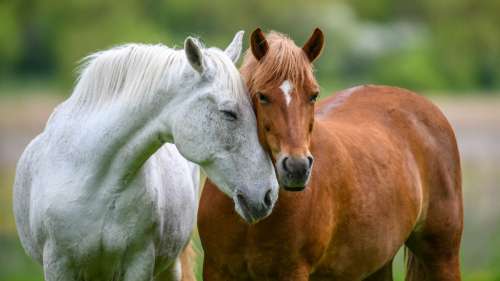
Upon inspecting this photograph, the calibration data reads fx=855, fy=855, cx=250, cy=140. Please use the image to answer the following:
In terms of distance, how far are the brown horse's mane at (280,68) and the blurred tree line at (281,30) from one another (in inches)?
614

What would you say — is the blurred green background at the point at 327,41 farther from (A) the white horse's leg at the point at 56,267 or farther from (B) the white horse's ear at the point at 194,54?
(B) the white horse's ear at the point at 194,54

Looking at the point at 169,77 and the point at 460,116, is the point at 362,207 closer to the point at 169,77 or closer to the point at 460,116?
the point at 169,77

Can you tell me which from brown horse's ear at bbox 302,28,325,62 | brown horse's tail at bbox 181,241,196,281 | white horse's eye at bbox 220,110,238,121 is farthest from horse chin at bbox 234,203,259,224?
brown horse's tail at bbox 181,241,196,281

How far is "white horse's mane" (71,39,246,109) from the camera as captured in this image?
4047 millimetres

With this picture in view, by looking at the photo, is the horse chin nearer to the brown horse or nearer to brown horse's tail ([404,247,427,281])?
the brown horse

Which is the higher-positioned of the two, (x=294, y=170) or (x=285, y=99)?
(x=285, y=99)

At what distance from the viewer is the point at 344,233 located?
15.1 ft

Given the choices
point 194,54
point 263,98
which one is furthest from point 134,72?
point 263,98

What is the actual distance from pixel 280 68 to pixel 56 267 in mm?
1491

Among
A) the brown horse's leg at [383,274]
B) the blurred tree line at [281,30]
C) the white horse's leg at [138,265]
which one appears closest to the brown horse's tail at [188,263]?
the white horse's leg at [138,265]

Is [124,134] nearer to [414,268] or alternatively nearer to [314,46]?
[314,46]

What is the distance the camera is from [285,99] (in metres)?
3.88

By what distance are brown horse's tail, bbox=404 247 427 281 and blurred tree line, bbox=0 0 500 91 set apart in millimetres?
14518

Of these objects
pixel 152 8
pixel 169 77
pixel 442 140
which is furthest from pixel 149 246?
pixel 152 8
